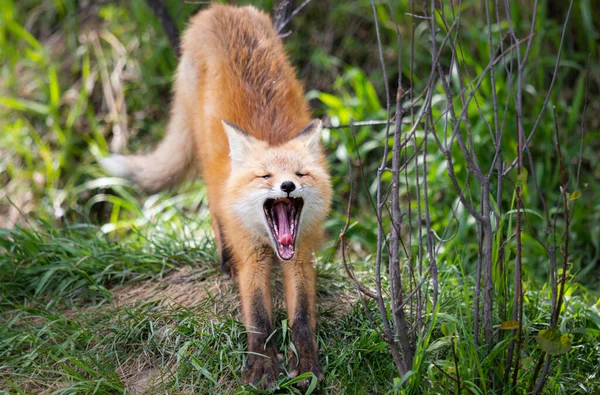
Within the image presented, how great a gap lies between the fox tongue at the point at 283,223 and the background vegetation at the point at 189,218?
0.44 meters

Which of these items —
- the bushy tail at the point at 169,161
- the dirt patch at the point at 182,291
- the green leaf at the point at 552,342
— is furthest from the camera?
the bushy tail at the point at 169,161

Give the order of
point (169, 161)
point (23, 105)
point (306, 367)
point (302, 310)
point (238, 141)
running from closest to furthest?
1. point (306, 367)
2. point (302, 310)
3. point (238, 141)
4. point (169, 161)
5. point (23, 105)

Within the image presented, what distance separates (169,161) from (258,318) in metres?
1.72

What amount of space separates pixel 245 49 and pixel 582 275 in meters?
2.82

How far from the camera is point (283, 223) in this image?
130 inches

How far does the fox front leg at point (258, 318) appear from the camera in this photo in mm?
3072

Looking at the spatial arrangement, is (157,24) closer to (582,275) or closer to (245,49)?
(245,49)

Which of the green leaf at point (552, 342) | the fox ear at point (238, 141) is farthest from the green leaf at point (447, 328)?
the fox ear at point (238, 141)

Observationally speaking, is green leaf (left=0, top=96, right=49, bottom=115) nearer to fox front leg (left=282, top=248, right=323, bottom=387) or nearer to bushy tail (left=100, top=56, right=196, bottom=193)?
bushy tail (left=100, top=56, right=196, bottom=193)

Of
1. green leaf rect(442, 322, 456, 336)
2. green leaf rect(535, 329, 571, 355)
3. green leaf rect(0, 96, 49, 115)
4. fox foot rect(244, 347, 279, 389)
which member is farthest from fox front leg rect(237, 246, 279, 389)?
green leaf rect(0, 96, 49, 115)

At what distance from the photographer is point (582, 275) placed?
4.72 m

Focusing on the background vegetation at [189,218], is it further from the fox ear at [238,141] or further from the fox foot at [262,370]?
the fox ear at [238,141]

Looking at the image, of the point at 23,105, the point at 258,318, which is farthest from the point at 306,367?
the point at 23,105

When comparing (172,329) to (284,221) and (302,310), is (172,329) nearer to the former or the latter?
(302,310)
